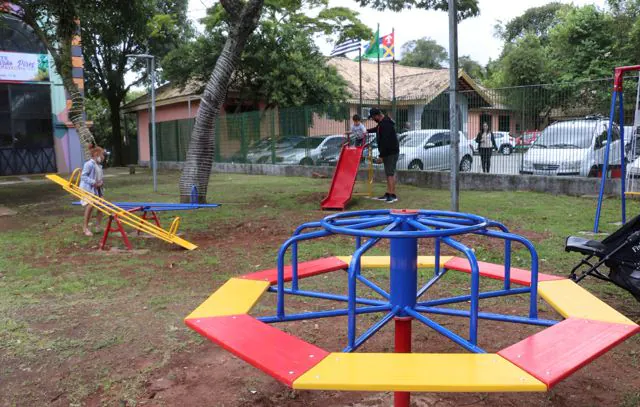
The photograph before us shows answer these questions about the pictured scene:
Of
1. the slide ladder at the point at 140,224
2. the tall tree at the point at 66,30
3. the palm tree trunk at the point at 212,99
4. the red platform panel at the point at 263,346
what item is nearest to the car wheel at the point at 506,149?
the palm tree trunk at the point at 212,99

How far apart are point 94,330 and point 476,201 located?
26.5 ft

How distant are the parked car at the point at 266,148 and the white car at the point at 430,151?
4.36 meters

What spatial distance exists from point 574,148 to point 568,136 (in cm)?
32

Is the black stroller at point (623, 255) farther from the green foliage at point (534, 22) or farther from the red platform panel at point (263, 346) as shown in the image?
the green foliage at point (534, 22)

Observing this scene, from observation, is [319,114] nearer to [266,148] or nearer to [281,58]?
[266,148]

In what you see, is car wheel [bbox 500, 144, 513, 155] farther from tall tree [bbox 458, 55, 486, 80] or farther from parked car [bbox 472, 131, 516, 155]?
tall tree [bbox 458, 55, 486, 80]

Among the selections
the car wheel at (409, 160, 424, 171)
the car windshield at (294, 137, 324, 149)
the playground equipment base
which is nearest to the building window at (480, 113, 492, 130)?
the car wheel at (409, 160, 424, 171)

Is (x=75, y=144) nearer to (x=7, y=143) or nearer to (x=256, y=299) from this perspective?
(x=7, y=143)

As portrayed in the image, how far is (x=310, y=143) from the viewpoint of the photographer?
17719 millimetres

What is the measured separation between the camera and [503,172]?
12.7 metres

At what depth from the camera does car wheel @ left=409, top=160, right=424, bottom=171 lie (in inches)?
584

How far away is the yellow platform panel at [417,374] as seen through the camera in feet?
6.06

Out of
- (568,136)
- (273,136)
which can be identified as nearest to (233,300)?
(568,136)

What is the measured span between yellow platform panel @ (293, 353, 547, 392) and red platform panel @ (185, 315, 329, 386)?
0.07 meters
